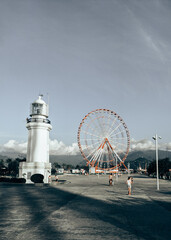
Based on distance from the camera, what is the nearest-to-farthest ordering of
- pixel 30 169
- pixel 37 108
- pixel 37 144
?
pixel 30 169
pixel 37 144
pixel 37 108

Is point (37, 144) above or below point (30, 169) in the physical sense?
above

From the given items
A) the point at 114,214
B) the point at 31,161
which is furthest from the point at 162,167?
the point at 114,214

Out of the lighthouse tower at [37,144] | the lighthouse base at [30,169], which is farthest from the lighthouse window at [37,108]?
the lighthouse base at [30,169]

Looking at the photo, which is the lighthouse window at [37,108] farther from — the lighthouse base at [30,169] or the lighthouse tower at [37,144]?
the lighthouse base at [30,169]

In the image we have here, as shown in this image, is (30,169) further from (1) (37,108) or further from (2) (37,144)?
(1) (37,108)

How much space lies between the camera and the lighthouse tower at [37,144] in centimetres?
3775

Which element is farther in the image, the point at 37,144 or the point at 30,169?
the point at 37,144

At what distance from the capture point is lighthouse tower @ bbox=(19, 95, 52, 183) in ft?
124

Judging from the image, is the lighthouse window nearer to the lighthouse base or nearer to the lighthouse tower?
the lighthouse tower

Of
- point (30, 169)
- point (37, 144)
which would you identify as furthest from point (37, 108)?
point (30, 169)

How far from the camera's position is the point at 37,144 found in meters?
38.8

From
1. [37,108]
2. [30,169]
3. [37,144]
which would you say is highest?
[37,108]

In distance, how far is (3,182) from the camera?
3159 centimetres

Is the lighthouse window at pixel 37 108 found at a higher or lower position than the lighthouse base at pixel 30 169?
higher
